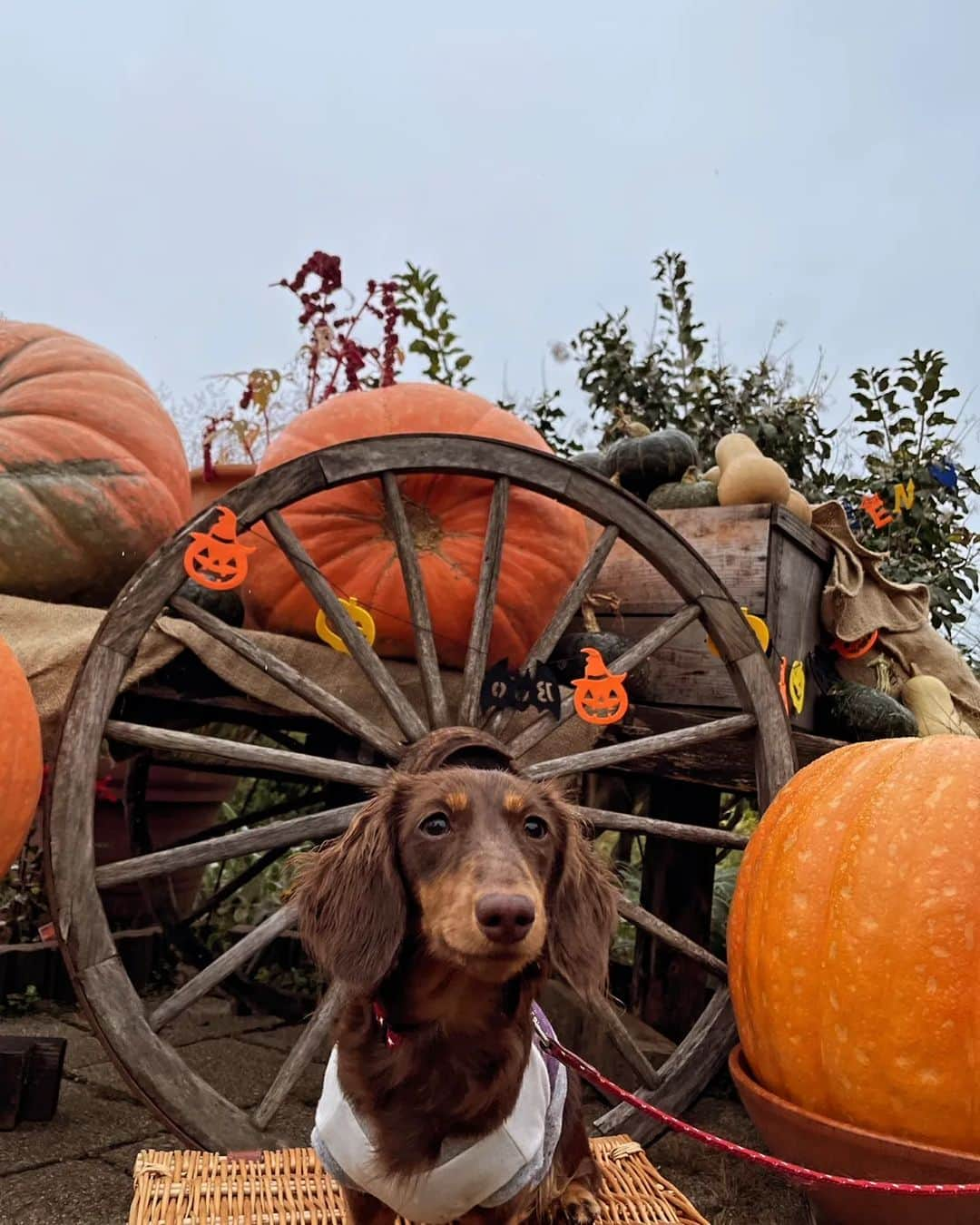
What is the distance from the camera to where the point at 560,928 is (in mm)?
1682

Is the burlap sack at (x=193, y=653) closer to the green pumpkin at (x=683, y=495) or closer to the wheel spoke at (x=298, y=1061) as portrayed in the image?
the wheel spoke at (x=298, y=1061)

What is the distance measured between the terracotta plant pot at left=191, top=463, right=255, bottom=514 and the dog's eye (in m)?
2.61

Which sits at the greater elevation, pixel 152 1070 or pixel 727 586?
pixel 727 586

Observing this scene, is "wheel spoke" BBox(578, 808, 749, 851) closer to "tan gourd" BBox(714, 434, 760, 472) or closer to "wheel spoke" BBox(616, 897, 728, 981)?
"wheel spoke" BBox(616, 897, 728, 981)

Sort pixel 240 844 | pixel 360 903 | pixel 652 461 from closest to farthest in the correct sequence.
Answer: pixel 360 903 → pixel 240 844 → pixel 652 461

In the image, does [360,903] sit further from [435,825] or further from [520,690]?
[520,690]

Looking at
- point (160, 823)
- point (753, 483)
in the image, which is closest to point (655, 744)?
point (753, 483)

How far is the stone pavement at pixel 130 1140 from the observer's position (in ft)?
7.60

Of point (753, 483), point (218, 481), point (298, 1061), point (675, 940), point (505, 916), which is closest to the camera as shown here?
point (505, 916)

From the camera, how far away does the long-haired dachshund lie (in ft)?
5.05

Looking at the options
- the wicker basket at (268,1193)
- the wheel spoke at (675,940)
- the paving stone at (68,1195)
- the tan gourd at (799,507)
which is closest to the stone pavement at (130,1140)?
the paving stone at (68,1195)

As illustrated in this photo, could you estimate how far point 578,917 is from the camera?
1695 mm

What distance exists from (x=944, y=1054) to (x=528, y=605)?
4.97 ft

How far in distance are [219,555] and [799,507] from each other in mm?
1902
